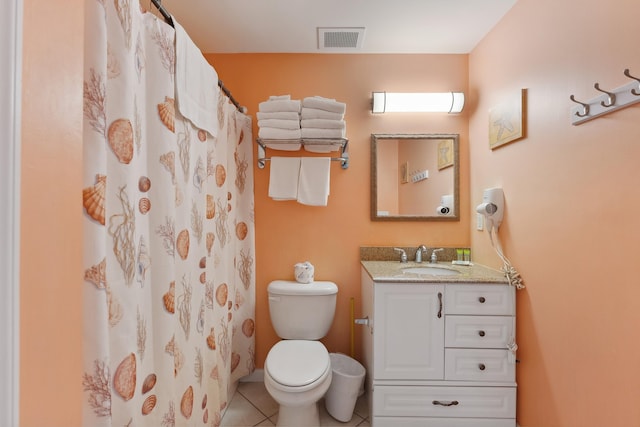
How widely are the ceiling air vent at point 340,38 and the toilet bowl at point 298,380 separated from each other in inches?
74.6

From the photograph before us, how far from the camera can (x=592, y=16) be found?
3.91 feet

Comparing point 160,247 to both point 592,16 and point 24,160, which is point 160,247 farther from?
point 592,16

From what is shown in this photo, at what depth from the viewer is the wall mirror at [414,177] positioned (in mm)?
2221

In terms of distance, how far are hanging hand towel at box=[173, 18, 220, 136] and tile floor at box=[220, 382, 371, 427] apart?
160cm

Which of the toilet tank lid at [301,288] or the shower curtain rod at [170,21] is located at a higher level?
the shower curtain rod at [170,21]

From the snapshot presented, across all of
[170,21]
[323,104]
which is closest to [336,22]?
[323,104]

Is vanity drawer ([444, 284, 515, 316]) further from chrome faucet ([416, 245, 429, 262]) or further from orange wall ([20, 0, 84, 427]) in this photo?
orange wall ([20, 0, 84, 427])

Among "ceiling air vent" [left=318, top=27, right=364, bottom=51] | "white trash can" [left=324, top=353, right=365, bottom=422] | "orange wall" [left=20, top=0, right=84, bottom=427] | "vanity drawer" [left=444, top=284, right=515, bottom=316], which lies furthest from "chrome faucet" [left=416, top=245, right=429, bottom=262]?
"orange wall" [left=20, top=0, right=84, bottom=427]

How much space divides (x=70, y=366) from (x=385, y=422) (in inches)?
61.7

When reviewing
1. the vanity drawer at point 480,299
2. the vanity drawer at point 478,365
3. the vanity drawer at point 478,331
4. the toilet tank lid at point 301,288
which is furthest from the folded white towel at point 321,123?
the vanity drawer at point 478,365

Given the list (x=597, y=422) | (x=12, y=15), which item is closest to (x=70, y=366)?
(x=12, y=15)

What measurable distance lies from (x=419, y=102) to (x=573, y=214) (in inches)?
46.9

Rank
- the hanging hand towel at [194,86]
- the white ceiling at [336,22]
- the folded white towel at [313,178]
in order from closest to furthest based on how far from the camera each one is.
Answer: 1. the hanging hand towel at [194,86]
2. the white ceiling at [336,22]
3. the folded white towel at [313,178]

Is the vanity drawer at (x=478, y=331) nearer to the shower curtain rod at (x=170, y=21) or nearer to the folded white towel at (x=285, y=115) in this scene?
the folded white towel at (x=285, y=115)
